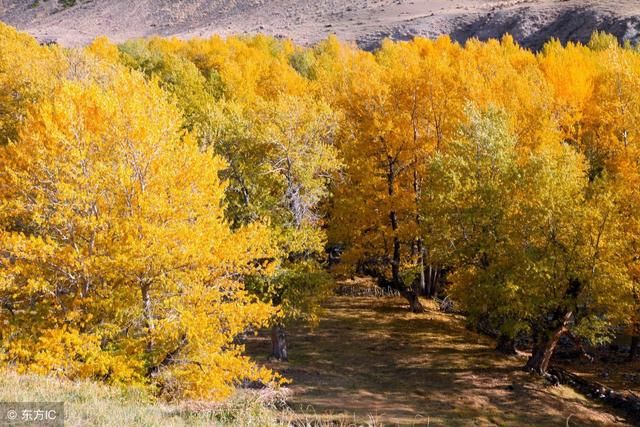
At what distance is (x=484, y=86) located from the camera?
34188 millimetres

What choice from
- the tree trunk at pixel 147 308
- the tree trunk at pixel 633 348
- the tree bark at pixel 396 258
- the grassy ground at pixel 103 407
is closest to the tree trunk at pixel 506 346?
the tree trunk at pixel 633 348

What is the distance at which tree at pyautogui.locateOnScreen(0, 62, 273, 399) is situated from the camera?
14.7 meters

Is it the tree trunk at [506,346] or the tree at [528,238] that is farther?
the tree trunk at [506,346]

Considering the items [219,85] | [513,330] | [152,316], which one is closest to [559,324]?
[513,330]

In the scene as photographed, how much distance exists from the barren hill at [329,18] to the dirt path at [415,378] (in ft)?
221

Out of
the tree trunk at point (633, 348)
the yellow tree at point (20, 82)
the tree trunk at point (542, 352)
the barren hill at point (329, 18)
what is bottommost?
the tree trunk at point (633, 348)

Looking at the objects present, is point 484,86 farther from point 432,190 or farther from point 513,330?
point 513,330

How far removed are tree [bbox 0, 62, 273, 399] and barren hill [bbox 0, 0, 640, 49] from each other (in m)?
78.0

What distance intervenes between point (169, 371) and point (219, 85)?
44.6 m

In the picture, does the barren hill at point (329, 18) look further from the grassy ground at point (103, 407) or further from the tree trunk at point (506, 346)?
the grassy ground at point (103, 407)

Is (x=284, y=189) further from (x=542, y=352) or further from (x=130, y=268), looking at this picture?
(x=542, y=352)

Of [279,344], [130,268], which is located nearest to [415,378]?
[279,344]

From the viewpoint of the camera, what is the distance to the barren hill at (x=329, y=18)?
8406 cm

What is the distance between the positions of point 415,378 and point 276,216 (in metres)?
9.32
